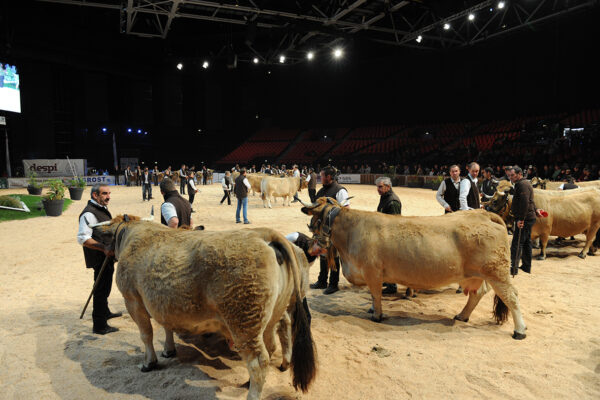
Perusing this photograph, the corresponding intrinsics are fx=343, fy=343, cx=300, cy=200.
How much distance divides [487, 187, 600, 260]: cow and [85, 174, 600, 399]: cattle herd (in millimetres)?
3936

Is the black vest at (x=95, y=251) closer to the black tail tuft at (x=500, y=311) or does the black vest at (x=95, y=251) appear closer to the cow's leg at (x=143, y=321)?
the cow's leg at (x=143, y=321)

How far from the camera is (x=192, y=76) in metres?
33.6

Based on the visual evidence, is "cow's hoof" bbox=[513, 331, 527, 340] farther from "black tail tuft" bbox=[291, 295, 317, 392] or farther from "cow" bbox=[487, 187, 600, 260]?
"cow" bbox=[487, 187, 600, 260]

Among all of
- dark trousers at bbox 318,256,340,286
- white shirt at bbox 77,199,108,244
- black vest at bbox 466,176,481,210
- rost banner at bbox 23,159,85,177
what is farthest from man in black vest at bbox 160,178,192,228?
rost banner at bbox 23,159,85,177

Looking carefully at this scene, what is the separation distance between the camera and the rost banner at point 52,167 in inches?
914

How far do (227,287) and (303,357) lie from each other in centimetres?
89

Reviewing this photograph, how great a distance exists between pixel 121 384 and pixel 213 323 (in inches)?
46.1

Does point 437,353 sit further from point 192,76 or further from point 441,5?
point 192,76

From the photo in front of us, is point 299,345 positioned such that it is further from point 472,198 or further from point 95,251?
point 472,198

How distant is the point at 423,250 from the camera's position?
425 cm

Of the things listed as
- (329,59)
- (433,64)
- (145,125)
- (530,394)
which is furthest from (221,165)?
(530,394)

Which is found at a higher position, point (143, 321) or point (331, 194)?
point (331, 194)

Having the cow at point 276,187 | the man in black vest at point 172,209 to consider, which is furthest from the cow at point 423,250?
the cow at point 276,187

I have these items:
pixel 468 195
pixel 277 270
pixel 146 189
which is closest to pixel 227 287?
pixel 277 270
